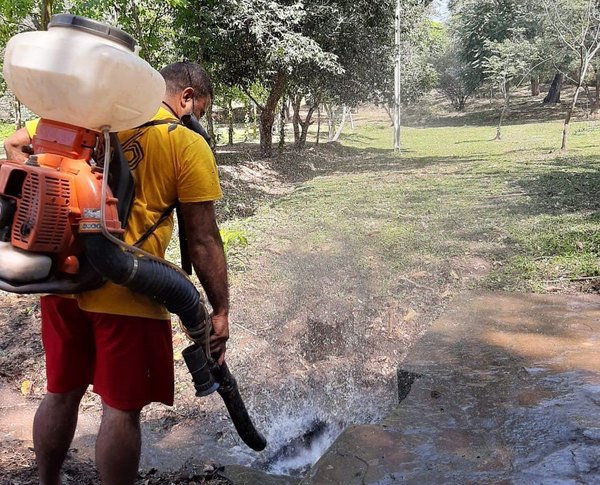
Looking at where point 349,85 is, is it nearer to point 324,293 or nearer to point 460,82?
point 324,293

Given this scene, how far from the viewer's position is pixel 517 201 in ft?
27.1

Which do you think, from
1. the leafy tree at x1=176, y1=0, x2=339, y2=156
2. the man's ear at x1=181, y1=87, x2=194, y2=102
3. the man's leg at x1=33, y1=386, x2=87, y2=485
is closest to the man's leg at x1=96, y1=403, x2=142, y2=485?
the man's leg at x1=33, y1=386, x2=87, y2=485

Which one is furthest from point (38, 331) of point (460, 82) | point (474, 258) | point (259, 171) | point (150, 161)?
point (460, 82)

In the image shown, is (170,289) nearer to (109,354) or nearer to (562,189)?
(109,354)

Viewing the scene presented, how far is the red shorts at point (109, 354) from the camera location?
5.98 ft

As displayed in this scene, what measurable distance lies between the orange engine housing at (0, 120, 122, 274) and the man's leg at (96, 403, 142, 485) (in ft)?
1.66

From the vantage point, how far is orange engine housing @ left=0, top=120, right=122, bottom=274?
1549 millimetres

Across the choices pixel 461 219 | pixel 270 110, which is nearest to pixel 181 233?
pixel 461 219

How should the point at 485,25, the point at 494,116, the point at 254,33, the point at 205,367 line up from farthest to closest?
the point at 494,116 < the point at 485,25 < the point at 254,33 < the point at 205,367

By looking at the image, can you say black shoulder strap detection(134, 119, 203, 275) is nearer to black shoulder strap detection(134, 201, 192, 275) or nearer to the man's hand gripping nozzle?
black shoulder strap detection(134, 201, 192, 275)

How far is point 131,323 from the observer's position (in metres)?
1.82

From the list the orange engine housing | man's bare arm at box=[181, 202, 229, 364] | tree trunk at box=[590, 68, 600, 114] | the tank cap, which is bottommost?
man's bare arm at box=[181, 202, 229, 364]

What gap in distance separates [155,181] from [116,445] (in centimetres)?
84

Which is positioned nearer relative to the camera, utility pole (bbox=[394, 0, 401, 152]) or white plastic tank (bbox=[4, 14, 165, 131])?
white plastic tank (bbox=[4, 14, 165, 131])
